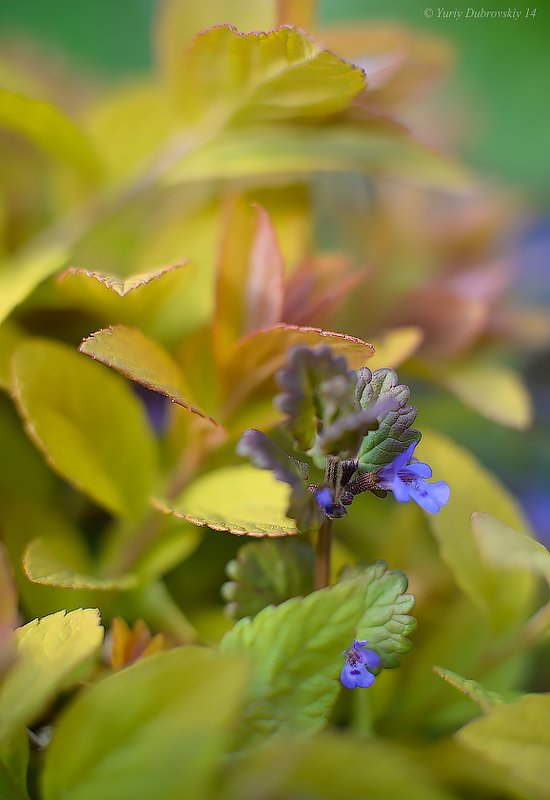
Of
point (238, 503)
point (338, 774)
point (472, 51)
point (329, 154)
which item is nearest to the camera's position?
point (338, 774)

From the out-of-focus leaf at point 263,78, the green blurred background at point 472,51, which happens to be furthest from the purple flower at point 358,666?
the green blurred background at point 472,51

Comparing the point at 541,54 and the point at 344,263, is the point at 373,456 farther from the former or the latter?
the point at 541,54

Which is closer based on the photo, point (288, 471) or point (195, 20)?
point (288, 471)

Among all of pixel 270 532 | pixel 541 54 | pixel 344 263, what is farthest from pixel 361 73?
pixel 541 54

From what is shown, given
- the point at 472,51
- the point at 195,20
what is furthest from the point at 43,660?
the point at 472,51

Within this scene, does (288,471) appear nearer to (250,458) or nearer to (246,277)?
(250,458)

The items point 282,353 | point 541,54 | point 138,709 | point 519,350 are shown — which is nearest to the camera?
point 138,709
